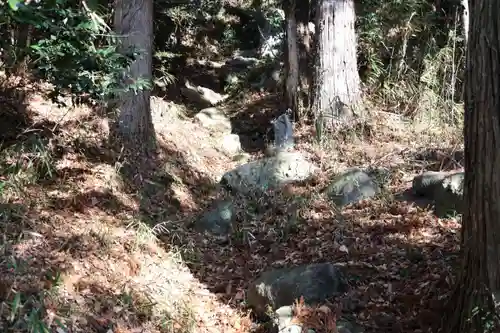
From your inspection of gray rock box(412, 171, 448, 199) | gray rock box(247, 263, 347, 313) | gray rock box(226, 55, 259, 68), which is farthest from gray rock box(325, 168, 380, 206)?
gray rock box(226, 55, 259, 68)

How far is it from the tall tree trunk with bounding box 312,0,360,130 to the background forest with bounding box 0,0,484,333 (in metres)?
0.02

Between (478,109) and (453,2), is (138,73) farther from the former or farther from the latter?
(453,2)

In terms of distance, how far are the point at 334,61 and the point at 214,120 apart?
2698mm

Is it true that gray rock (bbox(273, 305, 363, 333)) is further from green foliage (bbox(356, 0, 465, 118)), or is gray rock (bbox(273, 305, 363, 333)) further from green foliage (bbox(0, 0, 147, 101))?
green foliage (bbox(356, 0, 465, 118))

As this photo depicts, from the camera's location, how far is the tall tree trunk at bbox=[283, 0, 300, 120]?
9.55 m

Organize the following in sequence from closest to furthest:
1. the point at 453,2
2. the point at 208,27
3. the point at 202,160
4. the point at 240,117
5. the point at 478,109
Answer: the point at 478,109 < the point at 202,160 < the point at 453,2 < the point at 240,117 < the point at 208,27

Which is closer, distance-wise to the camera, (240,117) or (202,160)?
(202,160)

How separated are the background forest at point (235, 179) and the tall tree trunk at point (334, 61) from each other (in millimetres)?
25

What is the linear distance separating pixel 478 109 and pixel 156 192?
14.8ft

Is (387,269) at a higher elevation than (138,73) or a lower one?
lower

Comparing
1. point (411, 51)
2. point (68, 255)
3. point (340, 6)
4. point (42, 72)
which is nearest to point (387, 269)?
point (68, 255)

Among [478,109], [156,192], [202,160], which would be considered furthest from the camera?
[202,160]

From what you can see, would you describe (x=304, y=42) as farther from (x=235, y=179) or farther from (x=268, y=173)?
(x=235, y=179)

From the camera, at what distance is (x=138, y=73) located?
7363mm
